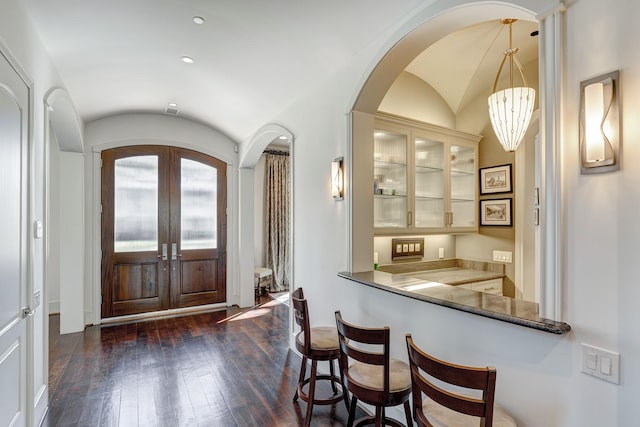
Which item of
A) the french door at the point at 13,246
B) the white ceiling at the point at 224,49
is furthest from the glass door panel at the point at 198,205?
the french door at the point at 13,246

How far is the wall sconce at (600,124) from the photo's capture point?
127cm

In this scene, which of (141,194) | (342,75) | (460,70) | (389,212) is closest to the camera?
(342,75)

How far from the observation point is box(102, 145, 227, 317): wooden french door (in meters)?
4.90

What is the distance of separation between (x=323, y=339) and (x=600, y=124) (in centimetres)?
213

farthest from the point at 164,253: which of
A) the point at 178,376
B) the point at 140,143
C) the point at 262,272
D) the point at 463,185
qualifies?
the point at 463,185

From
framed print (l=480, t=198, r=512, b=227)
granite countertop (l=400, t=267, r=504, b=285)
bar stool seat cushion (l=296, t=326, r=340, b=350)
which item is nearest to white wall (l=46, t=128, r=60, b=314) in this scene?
bar stool seat cushion (l=296, t=326, r=340, b=350)

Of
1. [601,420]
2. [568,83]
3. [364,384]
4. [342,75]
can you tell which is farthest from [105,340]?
[568,83]

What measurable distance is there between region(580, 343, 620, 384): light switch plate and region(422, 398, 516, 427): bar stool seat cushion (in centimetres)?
39

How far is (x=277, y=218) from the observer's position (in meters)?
7.06

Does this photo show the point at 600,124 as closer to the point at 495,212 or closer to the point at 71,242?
the point at 495,212

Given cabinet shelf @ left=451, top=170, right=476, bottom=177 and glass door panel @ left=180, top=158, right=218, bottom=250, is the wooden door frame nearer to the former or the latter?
glass door panel @ left=180, top=158, right=218, bottom=250

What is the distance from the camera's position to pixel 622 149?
126cm

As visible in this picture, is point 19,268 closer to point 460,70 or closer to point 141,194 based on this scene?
point 141,194

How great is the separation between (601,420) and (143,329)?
16.3ft
